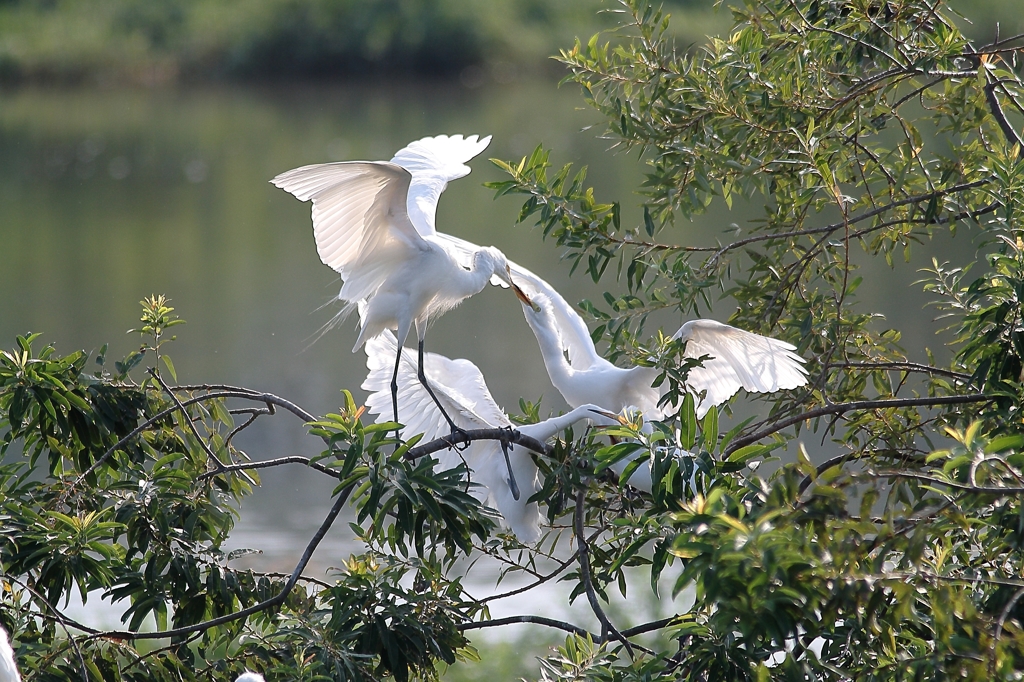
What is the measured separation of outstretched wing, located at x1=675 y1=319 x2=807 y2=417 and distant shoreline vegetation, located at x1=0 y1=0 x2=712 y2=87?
1918cm

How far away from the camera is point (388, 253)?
3314 millimetres

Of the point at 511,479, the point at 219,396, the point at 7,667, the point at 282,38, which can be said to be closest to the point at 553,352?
the point at 511,479

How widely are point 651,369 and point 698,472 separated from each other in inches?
55.8

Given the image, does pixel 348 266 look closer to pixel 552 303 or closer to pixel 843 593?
pixel 552 303

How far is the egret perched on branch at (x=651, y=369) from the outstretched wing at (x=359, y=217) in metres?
0.65

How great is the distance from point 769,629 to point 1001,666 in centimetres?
29

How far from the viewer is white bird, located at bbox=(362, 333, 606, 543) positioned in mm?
3260

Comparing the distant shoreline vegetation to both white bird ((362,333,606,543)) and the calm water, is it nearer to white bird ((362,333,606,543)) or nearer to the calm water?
the calm water

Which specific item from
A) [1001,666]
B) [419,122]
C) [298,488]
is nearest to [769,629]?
[1001,666]

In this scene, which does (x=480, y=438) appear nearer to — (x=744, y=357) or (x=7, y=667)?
(x=744, y=357)

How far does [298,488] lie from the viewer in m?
6.78

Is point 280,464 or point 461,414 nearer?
point 280,464

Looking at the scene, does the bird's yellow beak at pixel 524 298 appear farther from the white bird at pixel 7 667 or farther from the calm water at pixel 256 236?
the white bird at pixel 7 667

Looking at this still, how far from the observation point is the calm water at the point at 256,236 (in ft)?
25.3
